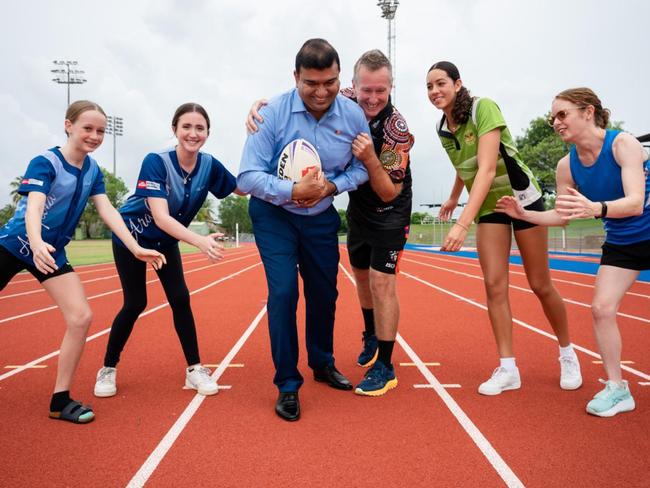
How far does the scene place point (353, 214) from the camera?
374 cm

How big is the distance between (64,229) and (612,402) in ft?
11.7

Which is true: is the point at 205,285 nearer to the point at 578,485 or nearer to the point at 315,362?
the point at 315,362

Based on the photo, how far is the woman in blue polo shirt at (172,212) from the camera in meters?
3.17

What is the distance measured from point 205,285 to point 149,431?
8.50 meters

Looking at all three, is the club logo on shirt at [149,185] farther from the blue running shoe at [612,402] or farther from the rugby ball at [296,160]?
the blue running shoe at [612,402]

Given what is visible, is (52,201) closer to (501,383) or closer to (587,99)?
(501,383)

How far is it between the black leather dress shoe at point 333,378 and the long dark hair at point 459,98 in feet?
6.69

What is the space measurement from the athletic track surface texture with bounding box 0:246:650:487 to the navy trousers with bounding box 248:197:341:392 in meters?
0.32

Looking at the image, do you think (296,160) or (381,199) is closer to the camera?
(296,160)

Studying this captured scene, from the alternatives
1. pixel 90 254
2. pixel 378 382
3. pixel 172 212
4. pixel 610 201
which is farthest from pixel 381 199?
pixel 90 254

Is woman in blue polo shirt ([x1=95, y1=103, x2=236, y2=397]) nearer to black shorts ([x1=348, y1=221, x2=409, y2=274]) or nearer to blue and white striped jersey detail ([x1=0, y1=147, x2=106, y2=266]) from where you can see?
blue and white striped jersey detail ([x1=0, y1=147, x2=106, y2=266])

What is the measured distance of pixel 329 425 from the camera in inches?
108

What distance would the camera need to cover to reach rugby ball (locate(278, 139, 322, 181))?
116 inches

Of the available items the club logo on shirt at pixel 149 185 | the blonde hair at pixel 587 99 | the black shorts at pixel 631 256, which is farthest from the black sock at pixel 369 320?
the blonde hair at pixel 587 99
